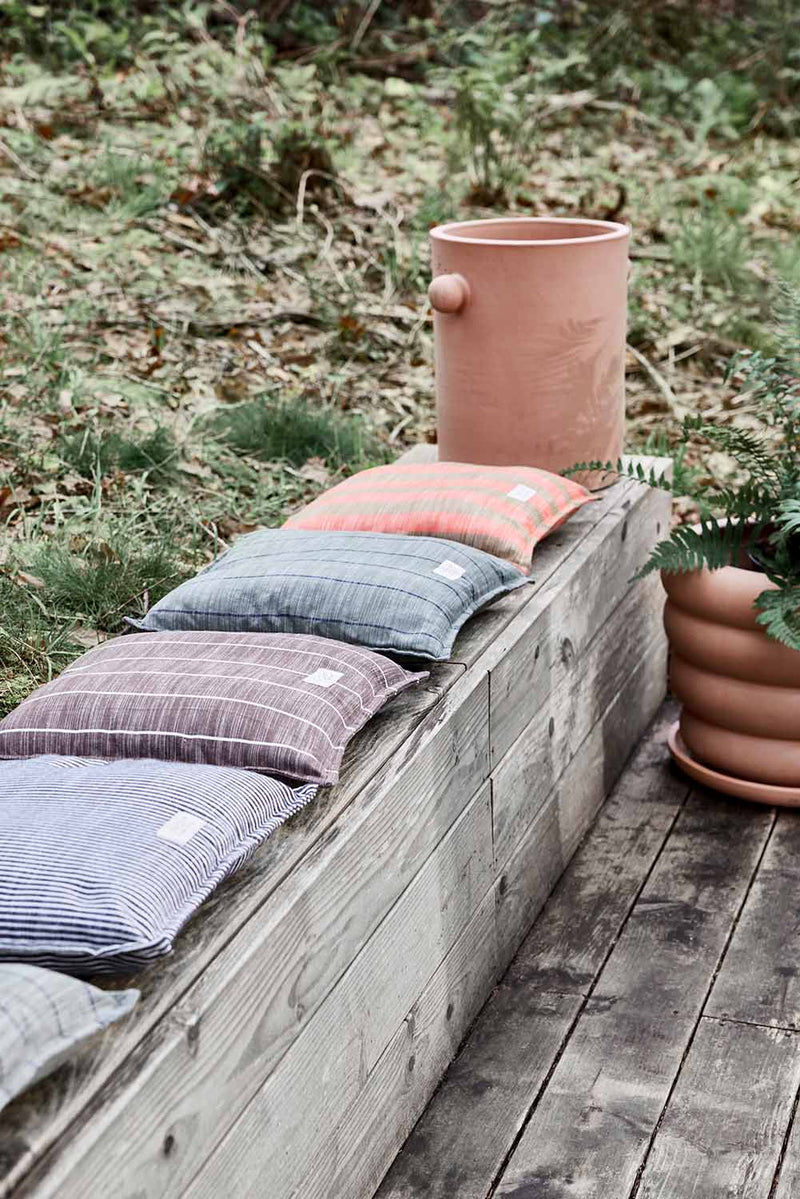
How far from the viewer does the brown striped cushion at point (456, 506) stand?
2.13 m

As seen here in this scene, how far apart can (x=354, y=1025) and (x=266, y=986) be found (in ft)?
0.84

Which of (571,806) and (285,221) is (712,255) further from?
(571,806)

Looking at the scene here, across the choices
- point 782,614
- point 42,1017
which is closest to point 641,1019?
point 782,614

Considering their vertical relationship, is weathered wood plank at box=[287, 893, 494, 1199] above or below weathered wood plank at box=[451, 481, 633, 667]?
below

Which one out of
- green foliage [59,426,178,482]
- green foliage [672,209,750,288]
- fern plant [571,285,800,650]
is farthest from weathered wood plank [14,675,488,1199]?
green foliage [672,209,750,288]

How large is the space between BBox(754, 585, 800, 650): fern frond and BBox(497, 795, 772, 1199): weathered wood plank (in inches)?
17.1

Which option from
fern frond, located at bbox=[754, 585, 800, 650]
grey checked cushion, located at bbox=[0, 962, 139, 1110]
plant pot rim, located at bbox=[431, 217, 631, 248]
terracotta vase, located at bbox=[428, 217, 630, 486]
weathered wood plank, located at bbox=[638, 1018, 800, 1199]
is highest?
plant pot rim, located at bbox=[431, 217, 631, 248]

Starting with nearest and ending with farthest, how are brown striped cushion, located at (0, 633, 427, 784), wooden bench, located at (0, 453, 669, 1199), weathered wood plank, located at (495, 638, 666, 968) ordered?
wooden bench, located at (0, 453, 669, 1199), brown striped cushion, located at (0, 633, 427, 784), weathered wood plank, located at (495, 638, 666, 968)

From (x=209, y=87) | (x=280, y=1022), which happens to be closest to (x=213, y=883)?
(x=280, y=1022)

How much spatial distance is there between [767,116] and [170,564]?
17.9 feet

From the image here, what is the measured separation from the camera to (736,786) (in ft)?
8.28

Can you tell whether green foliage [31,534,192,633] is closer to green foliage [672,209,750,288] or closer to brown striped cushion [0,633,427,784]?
brown striped cushion [0,633,427,784]

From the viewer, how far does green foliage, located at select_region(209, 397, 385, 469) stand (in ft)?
11.1

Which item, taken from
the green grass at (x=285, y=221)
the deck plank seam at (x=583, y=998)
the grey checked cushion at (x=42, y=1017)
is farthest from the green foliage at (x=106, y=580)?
the grey checked cushion at (x=42, y=1017)
